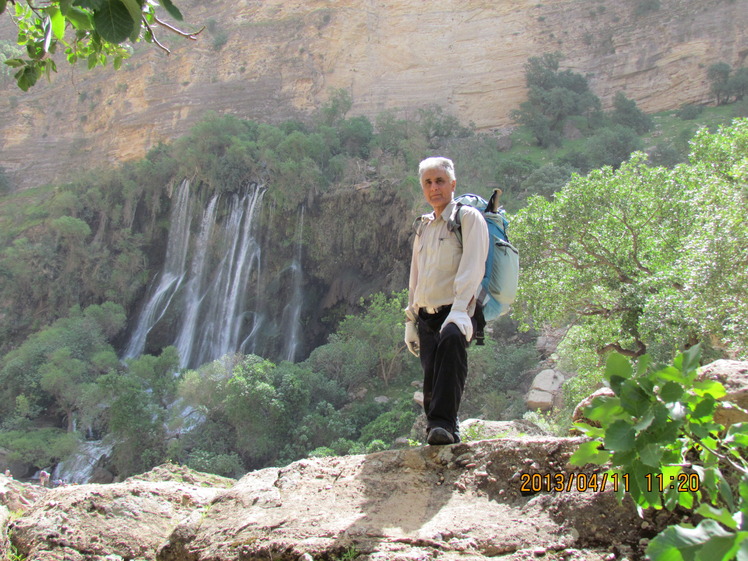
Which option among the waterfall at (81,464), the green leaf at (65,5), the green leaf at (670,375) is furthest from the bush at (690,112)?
the green leaf at (65,5)

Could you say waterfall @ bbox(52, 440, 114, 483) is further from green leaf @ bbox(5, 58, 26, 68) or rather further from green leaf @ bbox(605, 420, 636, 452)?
green leaf @ bbox(605, 420, 636, 452)

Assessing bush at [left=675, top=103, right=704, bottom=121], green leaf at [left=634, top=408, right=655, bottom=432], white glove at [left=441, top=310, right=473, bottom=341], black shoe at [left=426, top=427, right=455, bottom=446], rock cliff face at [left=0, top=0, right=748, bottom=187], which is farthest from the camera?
rock cliff face at [left=0, top=0, right=748, bottom=187]

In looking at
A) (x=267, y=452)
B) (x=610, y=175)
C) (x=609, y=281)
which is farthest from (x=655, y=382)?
(x=267, y=452)

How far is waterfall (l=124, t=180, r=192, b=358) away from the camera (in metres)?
26.8

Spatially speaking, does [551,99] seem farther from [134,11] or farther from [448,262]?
[134,11]

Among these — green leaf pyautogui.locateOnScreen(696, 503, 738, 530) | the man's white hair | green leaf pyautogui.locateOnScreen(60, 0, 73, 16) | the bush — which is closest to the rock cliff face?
the bush

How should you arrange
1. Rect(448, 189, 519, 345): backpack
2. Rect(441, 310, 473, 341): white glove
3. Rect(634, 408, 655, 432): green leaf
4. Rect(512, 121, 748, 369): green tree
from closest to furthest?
Rect(634, 408, 655, 432): green leaf
Rect(441, 310, 473, 341): white glove
Rect(448, 189, 519, 345): backpack
Rect(512, 121, 748, 369): green tree

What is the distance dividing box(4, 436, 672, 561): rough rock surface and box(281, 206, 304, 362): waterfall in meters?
20.9

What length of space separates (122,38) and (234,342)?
2362 cm

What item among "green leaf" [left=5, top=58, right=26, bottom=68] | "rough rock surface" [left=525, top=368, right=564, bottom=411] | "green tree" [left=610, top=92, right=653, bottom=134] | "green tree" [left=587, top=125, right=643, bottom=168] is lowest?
"rough rock surface" [left=525, top=368, right=564, bottom=411]

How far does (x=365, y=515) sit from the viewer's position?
2.62 m

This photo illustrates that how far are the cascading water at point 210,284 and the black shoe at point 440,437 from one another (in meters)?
22.0

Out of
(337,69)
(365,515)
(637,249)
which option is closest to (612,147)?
(337,69)

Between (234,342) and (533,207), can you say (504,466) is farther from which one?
(234,342)
